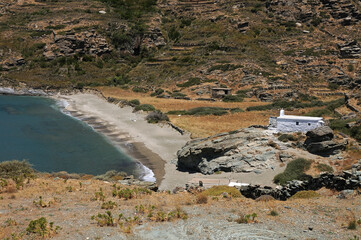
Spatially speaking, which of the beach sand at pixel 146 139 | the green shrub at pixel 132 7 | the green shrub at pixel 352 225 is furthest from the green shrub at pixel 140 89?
the green shrub at pixel 352 225

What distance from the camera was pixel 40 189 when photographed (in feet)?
56.8

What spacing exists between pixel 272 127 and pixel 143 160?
35.8 ft

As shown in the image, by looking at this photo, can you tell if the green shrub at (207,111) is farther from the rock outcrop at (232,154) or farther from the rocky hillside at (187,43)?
the rock outcrop at (232,154)

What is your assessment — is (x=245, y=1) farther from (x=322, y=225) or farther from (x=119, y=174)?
(x=322, y=225)

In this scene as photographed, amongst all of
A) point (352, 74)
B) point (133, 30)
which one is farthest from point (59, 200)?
point (133, 30)

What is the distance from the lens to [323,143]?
2133 cm

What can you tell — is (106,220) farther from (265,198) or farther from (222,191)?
(265,198)

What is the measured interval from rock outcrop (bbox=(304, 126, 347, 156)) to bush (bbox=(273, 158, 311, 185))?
1.47 metres

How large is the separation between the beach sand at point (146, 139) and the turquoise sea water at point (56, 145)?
4.72 feet

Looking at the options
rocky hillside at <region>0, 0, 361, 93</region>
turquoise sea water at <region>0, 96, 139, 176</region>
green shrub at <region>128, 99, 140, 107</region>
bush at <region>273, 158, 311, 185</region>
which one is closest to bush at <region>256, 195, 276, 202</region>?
bush at <region>273, 158, 311, 185</region>

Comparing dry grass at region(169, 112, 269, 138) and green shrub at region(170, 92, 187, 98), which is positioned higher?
dry grass at region(169, 112, 269, 138)

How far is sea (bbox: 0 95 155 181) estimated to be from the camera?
28.9m

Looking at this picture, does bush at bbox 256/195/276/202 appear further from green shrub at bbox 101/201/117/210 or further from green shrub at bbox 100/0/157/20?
green shrub at bbox 100/0/157/20

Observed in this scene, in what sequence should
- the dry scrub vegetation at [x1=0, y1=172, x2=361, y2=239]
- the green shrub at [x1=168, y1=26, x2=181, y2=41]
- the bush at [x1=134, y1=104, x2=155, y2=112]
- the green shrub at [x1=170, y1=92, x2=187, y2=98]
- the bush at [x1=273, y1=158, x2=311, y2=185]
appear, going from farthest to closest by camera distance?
1. the green shrub at [x1=168, y1=26, x2=181, y2=41]
2. the green shrub at [x1=170, y1=92, x2=187, y2=98]
3. the bush at [x1=134, y1=104, x2=155, y2=112]
4. the bush at [x1=273, y1=158, x2=311, y2=185]
5. the dry scrub vegetation at [x1=0, y1=172, x2=361, y2=239]
